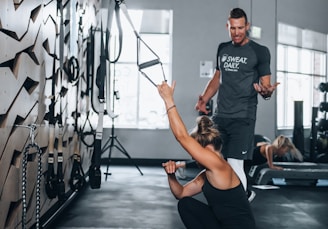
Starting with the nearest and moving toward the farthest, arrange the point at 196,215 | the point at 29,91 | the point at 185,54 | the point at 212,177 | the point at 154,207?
the point at 212,177, the point at 196,215, the point at 29,91, the point at 154,207, the point at 185,54

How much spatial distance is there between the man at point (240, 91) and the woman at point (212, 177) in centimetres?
72

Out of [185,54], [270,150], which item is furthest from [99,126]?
[185,54]

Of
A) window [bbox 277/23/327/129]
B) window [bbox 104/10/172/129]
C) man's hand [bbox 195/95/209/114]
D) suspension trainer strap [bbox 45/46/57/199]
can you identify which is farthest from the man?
window [bbox 277/23/327/129]

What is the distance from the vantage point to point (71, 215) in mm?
3713

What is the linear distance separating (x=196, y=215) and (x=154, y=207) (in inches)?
63.3

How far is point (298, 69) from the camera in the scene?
375 inches

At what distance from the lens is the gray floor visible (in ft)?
11.5

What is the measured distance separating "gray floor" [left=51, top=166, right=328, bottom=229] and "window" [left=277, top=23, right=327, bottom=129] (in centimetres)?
362

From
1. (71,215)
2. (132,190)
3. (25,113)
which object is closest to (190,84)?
(132,190)

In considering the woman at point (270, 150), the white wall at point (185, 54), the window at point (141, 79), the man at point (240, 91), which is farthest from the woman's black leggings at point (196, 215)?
the window at point (141, 79)

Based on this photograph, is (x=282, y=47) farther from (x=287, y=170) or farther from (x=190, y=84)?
(x=287, y=170)

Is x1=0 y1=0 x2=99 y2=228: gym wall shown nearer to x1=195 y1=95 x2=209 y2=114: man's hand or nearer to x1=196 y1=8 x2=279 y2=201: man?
x1=195 y1=95 x2=209 y2=114: man's hand

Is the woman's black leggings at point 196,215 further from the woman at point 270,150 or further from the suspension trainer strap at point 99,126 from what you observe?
the woman at point 270,150

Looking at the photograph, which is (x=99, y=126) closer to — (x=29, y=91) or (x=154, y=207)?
(x=29, y=91)
